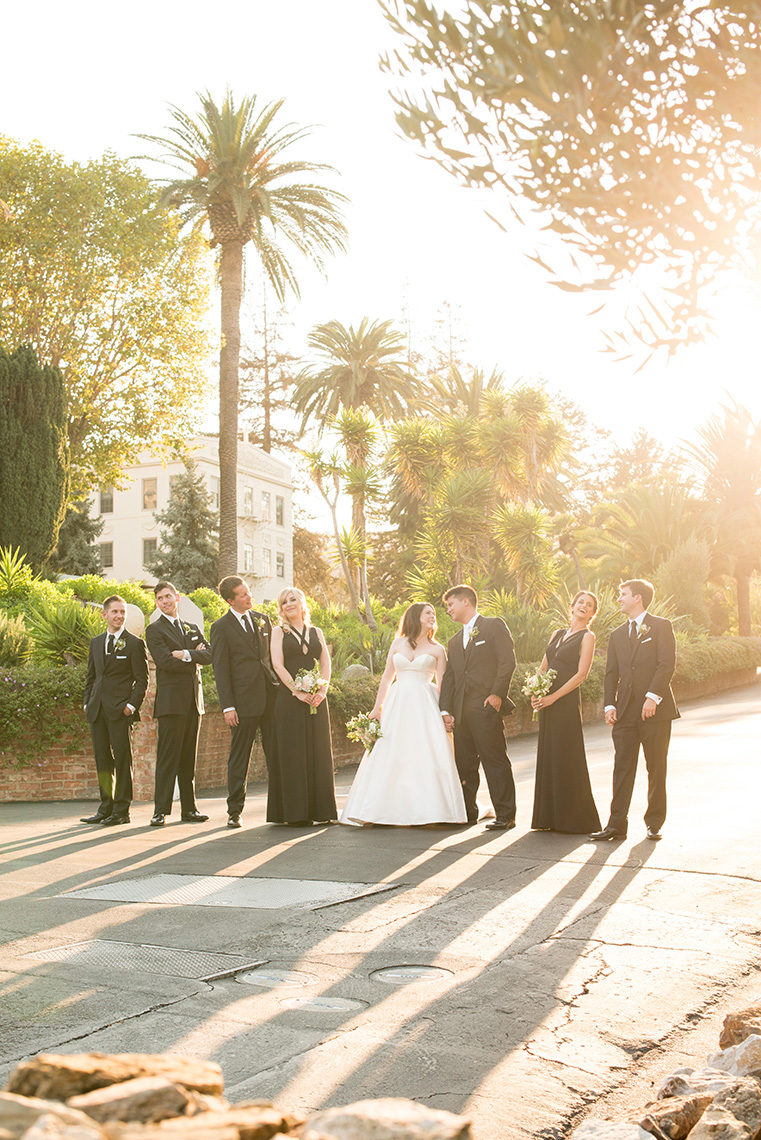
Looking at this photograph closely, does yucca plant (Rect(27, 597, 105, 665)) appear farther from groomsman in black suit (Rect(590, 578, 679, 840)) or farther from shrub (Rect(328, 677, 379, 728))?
groomsman in black suit (Rect(590, 578, 679, 840))

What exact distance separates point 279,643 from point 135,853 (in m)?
2.40

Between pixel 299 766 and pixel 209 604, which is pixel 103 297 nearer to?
pixel 209 604

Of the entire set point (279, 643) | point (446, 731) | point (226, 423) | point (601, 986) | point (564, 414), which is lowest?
point (601, 986)

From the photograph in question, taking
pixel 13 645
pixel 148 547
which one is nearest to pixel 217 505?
pixel 148 547

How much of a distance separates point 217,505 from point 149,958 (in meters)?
57.0

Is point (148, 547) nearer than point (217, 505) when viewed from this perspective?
No

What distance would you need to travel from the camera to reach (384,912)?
620 cm

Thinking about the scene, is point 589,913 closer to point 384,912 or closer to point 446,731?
point 384,912

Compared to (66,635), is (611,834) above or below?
below

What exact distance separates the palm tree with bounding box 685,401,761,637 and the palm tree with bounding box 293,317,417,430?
12.7 m

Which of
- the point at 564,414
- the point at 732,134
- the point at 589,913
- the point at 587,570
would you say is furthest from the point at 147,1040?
the point at 564,414

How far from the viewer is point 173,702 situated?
10.4 m

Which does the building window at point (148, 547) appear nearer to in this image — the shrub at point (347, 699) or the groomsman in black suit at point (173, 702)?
the shrub at point (347, 699)

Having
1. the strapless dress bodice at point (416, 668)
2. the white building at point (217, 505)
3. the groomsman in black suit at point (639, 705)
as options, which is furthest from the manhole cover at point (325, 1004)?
the white building at point (217, 505)
